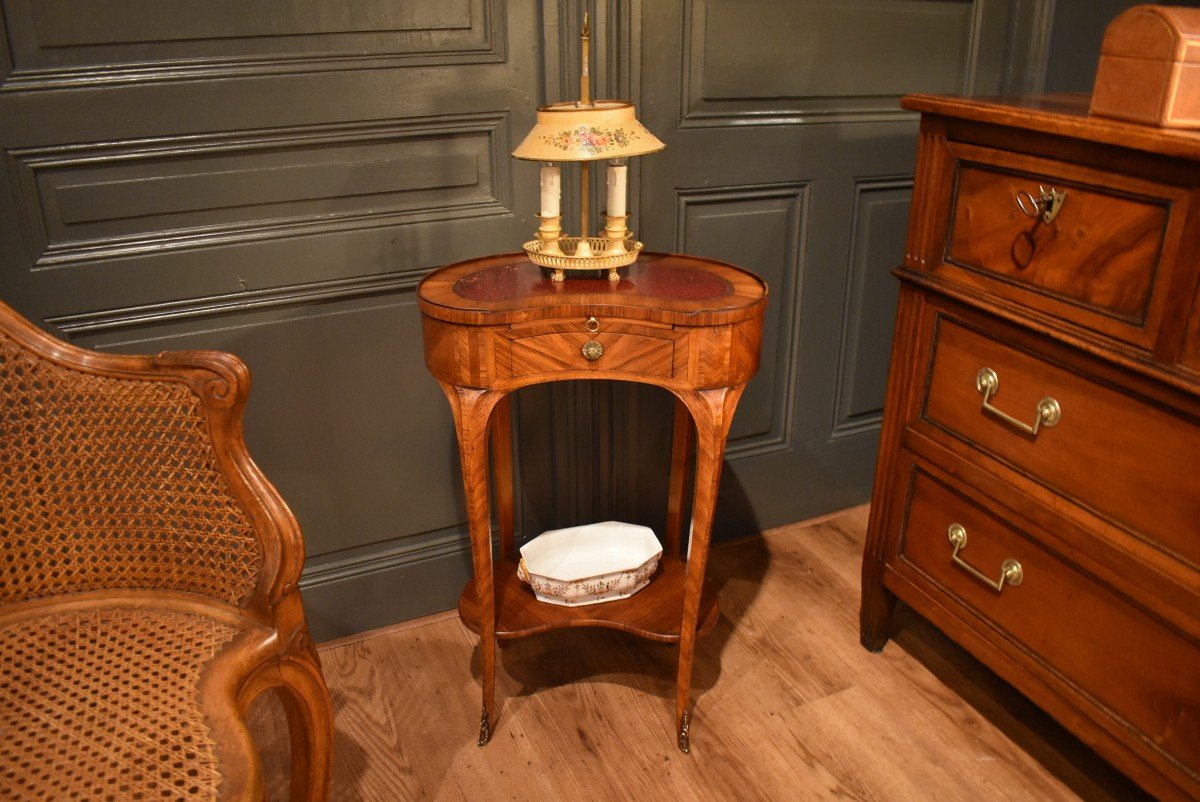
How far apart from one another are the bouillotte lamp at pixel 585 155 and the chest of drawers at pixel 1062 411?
53 cm

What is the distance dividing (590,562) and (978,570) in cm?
75

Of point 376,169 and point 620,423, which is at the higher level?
point 376,169

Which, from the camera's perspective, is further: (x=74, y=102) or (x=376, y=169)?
(x=376, y=169)

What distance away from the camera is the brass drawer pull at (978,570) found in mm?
1615

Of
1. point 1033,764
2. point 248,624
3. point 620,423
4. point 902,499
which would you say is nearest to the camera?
point 248,624

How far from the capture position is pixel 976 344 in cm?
163

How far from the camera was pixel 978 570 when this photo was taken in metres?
→ 1.70

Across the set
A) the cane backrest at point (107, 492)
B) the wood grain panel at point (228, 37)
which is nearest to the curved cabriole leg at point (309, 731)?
the cane backrest at point (107, 492)

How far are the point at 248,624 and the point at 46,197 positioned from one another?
34.2 inches

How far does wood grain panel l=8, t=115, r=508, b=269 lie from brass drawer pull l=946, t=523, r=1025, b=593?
3.57 ft

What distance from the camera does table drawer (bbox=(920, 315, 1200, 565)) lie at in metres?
1.32

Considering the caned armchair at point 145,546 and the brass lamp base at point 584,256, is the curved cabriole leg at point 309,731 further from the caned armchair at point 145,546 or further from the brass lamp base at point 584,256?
the brass lamp base at point 584,256

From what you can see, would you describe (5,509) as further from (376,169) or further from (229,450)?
(376,169)

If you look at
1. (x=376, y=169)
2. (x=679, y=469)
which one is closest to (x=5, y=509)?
(x=376, y=169)
